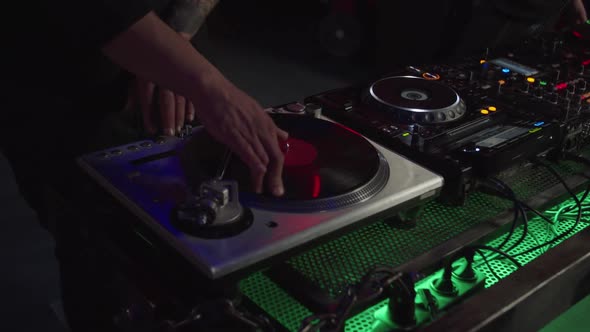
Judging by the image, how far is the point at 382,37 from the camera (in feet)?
14.2

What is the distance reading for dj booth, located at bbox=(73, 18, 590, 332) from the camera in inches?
33.1

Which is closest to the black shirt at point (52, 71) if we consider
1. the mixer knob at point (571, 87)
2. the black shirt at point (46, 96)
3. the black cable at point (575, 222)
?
the black shirt at point (46, 96)

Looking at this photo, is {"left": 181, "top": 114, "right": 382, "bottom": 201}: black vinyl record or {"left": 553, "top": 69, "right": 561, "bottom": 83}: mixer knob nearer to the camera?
{"left": 181, "top": 114, "right": 382, "bottom": 201}: black vinyl record

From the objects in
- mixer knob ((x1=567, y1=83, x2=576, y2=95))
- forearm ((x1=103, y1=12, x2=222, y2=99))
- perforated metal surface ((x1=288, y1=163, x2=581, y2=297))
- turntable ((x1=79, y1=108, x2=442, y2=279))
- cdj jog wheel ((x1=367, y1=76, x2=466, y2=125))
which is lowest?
perforated metal surface ((x1=288, y1=163, x2=581, y2=297))

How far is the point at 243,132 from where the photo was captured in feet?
3.01

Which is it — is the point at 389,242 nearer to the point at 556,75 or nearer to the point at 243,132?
the point at 243,132

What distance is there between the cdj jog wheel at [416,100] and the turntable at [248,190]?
12cm

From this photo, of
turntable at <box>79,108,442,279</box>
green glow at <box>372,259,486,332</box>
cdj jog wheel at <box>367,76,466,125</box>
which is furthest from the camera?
cdj jog wheel at <box>367,76,466,125</box>

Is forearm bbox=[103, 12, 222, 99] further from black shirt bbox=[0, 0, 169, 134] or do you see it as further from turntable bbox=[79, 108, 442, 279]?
turntable bbox=[79, 108, 442, 279]

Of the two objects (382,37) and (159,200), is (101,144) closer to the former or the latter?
(159,200)

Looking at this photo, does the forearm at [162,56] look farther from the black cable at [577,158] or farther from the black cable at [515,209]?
the black cable at [577,158]

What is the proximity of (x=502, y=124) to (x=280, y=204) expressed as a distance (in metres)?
0.57

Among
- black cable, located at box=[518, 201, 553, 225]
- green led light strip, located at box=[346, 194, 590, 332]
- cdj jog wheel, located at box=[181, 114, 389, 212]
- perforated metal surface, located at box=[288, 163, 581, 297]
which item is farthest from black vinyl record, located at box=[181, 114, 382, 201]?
black cable, located at box=[518, 201, 553, 225]

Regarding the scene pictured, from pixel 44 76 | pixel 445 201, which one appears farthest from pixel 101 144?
pixel 445 201
